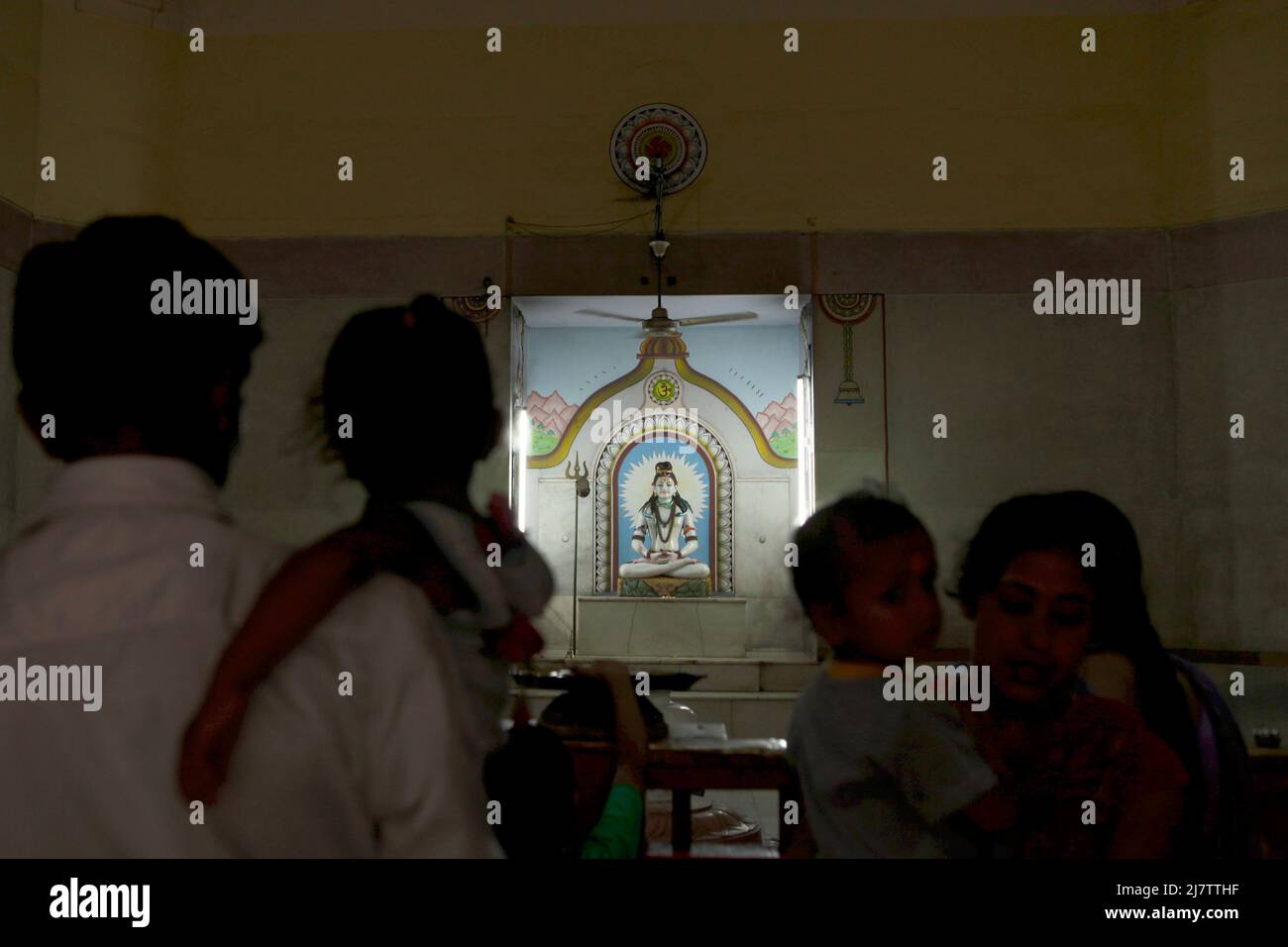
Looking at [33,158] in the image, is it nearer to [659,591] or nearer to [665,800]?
[665,800]

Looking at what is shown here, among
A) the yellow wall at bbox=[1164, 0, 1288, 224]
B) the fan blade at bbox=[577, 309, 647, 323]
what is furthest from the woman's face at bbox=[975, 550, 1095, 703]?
the fan blade at bbox=[577, 309, 647, 323]

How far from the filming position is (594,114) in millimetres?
1997

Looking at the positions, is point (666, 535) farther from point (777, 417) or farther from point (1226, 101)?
point (1226, 101)

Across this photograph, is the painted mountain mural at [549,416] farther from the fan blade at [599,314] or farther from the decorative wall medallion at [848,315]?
the decorative wall medallion at [848,315]

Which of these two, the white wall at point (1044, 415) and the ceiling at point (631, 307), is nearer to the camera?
the white wall at point (1044, 415)

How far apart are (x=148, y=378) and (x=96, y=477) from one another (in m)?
0.12

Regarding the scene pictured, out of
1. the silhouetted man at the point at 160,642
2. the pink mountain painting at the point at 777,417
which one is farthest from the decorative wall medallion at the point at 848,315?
the pink mountain painting at the point at 777,417

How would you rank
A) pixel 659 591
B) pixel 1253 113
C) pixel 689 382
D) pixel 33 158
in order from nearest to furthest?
pixel 33 158 < pixel 1253 113 < pixel 659 591 < pixel 689 382

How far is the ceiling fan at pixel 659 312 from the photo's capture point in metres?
2.24

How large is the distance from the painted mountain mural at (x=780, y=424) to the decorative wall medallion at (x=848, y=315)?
2241 millimetres

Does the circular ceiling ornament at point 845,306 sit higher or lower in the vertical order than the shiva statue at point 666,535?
higher

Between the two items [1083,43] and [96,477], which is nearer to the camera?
[96,477]

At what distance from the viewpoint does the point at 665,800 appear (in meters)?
1.41
